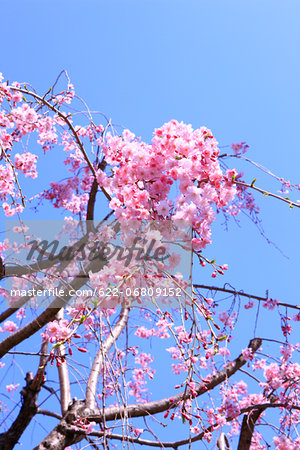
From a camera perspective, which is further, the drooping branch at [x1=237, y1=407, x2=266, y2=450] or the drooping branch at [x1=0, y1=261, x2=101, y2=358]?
the drooping branch at [x1=237, y1=407, x2=266, y2=450]

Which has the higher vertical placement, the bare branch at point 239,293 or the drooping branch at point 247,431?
the bare branch at point 239,293

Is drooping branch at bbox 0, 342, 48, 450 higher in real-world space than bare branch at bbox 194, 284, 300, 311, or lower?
lower

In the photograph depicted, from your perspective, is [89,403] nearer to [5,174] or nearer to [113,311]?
[113,311]

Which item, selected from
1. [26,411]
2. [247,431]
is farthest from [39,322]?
[247,431]

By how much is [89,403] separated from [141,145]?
2287 mm

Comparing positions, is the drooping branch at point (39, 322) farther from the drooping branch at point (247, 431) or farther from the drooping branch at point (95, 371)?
the drooping branch at point (247, 431)

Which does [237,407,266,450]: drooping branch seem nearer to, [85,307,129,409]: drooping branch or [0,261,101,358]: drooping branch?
[85,307,129,409]: drooping branch

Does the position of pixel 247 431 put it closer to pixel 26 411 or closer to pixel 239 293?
pixel 239 293

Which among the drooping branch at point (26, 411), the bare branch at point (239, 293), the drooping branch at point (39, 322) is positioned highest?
the bare branch at point (239, 293)

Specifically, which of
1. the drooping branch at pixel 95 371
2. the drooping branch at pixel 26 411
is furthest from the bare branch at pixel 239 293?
the drooping branch at pixel 26 411

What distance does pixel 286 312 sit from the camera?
3623 mm

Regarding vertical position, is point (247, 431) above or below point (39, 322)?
above

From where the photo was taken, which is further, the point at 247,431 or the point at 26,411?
the point at 26,411

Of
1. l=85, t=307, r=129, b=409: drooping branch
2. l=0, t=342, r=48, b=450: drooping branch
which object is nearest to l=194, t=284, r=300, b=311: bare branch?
l=85, t=307, r=129, b=409: drooping branch
